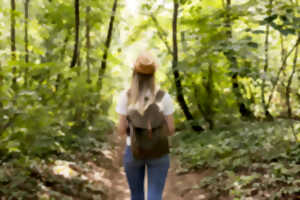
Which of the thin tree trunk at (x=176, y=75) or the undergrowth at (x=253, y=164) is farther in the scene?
the thin tree trunk at (x=176, y=75)

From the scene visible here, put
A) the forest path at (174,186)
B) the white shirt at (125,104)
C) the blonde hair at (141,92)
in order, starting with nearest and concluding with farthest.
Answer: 1. the blonde hair at (141,92)
2. the white shirt at (125,104)
3. the forest path at (174,186)

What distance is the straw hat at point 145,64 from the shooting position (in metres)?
3.11

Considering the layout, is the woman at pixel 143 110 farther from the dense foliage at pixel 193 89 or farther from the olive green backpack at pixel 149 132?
the dense foliage at pixel 193 89

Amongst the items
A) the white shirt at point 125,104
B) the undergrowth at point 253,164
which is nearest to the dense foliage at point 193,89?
the undergrowth at point 253,164

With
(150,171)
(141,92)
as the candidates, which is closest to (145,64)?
(141,92)

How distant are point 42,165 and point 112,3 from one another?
30.3ft

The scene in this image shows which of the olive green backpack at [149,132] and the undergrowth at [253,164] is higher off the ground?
the olive green backpack at [149,132]

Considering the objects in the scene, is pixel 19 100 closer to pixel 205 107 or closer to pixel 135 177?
pixel 135 177

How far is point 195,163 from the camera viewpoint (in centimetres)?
820

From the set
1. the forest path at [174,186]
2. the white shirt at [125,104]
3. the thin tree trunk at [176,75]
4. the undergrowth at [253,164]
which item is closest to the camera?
the white shirt at [125,104]

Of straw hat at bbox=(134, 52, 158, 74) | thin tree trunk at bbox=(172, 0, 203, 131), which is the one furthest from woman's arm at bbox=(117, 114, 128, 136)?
thin tree trunk at bbox=(172, 0, 203, 131)

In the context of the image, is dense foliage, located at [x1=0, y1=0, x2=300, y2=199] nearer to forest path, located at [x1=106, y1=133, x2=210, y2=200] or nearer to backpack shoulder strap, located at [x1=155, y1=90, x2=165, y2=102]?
forest path, located at [x1=106, y1=133, x2=210, y2=200]

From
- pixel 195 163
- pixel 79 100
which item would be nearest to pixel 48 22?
pixel 79 100

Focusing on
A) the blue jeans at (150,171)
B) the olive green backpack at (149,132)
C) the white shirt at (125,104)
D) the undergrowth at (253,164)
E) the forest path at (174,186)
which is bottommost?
the forest path at (174,186)
